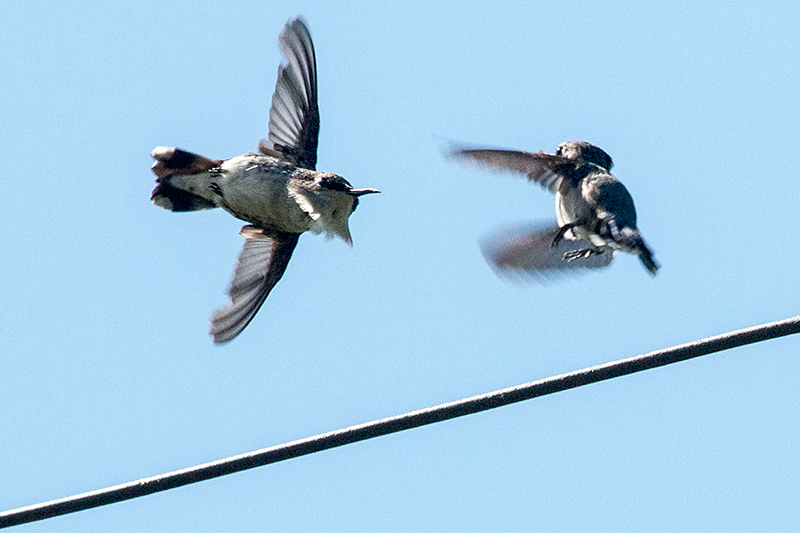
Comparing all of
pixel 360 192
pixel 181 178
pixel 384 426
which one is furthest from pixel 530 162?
pixel 384 426

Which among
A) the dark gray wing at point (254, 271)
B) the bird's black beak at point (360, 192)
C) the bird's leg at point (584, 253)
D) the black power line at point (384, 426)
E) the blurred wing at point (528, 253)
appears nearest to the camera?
the black power line at point (384, 426)

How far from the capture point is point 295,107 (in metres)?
8.55

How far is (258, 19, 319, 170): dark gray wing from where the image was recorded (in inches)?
335

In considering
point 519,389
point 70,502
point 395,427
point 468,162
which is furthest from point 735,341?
point 468,162

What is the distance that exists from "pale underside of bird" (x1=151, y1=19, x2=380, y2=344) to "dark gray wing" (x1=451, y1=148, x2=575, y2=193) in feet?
2.51

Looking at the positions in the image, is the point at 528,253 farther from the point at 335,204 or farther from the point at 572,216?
the point at 335,204

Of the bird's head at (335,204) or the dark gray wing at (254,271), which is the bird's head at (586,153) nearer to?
the bird's head at (335,204)

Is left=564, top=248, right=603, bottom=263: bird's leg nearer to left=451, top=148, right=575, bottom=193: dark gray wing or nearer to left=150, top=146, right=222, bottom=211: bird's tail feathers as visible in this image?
left=451, top=148, right=575, bottom=193: dark gray wing

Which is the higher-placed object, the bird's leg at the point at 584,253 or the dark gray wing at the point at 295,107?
the dark gray wing at the point at 295,107

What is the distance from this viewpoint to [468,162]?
7.00m

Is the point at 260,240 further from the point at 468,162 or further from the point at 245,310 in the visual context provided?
the point at 468,162

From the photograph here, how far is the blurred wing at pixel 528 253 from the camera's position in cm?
784

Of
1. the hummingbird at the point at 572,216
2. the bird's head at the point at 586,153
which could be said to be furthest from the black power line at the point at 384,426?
the bird's head at the point at 586,153

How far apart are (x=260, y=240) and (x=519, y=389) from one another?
415 cm
